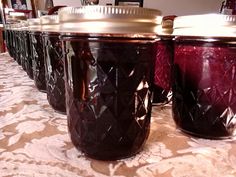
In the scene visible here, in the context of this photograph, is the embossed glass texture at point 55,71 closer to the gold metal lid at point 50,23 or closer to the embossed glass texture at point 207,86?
the gold metal lid at point 50,23

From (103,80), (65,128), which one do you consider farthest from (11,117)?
(103,80)

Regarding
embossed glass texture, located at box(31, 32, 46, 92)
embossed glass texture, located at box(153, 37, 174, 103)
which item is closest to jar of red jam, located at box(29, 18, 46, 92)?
embossed glass texture, located at box(31, 32, 46, 92)

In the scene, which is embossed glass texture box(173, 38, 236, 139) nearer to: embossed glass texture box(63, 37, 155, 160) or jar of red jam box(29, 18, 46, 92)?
embossed glass texture box(63, 37, 155, 160)

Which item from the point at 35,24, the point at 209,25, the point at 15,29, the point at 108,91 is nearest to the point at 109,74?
the point at 108,91

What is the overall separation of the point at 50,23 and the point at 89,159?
0.69 ft

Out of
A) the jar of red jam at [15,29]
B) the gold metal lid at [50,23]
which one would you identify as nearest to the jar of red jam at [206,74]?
the gold metal lid at [50,23]

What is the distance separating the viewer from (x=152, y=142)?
0.33m

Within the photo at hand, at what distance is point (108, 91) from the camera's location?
0.27 m

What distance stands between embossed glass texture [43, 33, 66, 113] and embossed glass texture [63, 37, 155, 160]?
0.38 ft

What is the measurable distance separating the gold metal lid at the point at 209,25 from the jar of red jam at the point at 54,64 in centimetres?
18

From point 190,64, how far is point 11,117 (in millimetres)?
273

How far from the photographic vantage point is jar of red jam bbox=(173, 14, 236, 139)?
296 mm

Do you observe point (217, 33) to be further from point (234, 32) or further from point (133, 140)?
point (133, 140)

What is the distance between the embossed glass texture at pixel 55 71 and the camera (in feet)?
1.32
